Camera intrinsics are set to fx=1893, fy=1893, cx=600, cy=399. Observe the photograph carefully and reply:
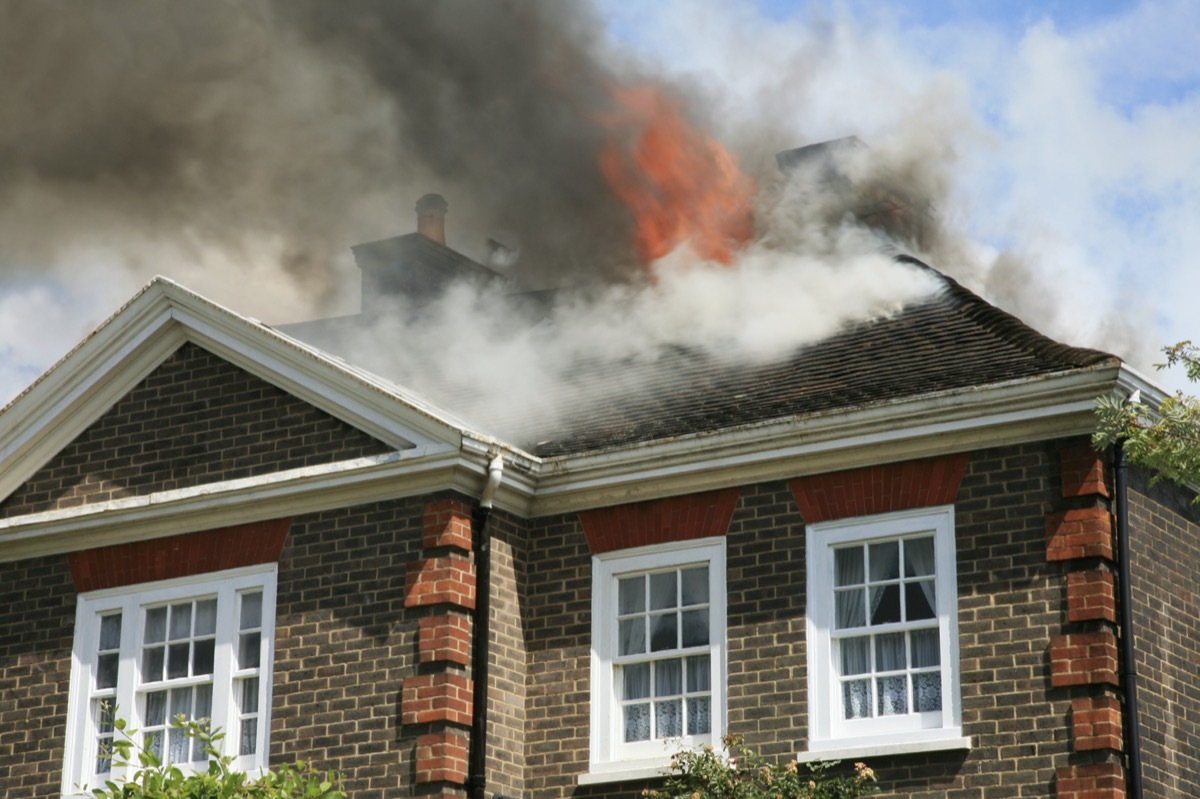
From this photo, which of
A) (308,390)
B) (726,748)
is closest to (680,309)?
(308,390)

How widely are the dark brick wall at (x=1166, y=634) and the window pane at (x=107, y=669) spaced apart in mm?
9170

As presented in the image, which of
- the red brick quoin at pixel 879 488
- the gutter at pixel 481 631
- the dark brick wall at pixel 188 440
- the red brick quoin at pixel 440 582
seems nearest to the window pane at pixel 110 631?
the dark brick wall at pixel 188 440

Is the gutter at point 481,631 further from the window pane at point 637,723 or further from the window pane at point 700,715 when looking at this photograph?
the window pane at point 700,715

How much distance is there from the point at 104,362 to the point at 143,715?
11.4 feet

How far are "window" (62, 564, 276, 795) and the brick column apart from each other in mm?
6920

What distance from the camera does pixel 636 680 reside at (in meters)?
16.4

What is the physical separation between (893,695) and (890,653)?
0.34 meters

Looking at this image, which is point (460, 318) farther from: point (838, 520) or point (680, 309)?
point (838, 520)

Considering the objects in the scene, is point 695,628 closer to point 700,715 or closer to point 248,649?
point 700,715

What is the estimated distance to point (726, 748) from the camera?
1534 centimetres

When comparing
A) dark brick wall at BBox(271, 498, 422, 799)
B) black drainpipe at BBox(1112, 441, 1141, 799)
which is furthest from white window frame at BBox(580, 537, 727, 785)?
black drainpipe at BBox(1112, 441, 1141, 799)

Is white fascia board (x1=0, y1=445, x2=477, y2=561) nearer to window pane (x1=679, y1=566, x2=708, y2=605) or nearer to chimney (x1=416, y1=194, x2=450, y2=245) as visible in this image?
window pane (x1=679, y1=566, x2=708, y2=605)

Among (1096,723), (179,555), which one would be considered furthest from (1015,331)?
(179,555)

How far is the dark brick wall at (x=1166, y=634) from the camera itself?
14.6 m
